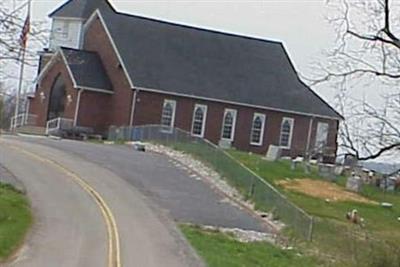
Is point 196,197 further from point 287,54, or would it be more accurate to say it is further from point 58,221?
point 287,54

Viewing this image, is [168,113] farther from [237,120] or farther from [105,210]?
[105,210]

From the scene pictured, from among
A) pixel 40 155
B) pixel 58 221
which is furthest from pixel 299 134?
pixel 58 221

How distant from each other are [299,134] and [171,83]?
11907mm

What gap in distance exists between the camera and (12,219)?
29516 millimetres

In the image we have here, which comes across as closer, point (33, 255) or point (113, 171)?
point (33, 255)

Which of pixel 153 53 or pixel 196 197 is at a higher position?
pixel 153 53

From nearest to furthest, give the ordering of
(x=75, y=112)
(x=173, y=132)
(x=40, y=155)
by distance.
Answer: (x=40, y=155)
(x=173, y=132)
(x=75, y=112)

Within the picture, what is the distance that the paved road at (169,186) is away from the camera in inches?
1491

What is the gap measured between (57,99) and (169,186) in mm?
37971

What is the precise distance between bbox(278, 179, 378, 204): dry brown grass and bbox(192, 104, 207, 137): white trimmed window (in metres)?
26.2

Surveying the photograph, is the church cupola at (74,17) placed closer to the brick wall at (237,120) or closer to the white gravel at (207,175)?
the brick wall at (237,120)

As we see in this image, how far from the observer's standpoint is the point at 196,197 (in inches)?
1687

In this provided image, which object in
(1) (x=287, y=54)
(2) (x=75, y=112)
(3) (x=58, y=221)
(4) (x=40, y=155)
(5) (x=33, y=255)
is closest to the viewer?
(5) (x=33, y=255)

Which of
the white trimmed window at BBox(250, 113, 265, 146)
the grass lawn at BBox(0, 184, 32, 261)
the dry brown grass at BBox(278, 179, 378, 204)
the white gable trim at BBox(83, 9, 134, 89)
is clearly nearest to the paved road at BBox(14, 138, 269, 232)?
the dry brown grass at BBox(278, 179, 378, 204)
